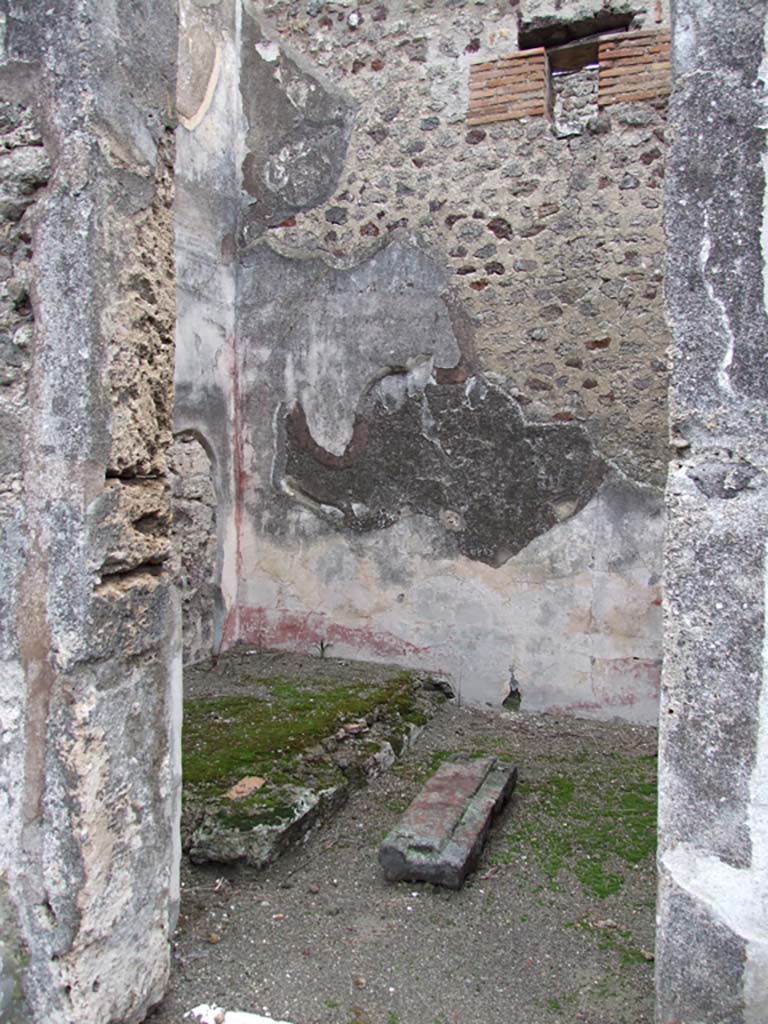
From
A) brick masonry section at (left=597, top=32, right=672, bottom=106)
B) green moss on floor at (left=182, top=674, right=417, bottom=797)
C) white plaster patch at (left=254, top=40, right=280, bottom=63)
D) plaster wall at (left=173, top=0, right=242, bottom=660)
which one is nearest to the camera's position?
green moss on floor at (left=182, top=674, right=417, bottom=797)

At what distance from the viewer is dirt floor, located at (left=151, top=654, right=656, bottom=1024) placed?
2.59 meters

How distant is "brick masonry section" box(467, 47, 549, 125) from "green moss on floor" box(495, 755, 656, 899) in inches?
142

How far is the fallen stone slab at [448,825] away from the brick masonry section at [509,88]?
11.8 feet

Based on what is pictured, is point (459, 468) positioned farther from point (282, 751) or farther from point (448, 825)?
point (448, 825)

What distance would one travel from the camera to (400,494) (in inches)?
220

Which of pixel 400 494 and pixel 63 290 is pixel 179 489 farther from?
pixel 63 290

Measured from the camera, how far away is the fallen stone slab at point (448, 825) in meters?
3.31

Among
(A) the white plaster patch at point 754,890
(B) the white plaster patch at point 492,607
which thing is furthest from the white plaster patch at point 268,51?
(A) the white plaster patch at point 754,890

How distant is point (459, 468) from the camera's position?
5.41m

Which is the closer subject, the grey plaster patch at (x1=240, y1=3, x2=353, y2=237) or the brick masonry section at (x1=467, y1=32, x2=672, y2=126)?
the brick masonry section at (x1=467, y1=32, x2=672, y2=126)

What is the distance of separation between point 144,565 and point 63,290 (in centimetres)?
71

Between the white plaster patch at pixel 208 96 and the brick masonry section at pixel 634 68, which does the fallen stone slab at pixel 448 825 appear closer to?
the brick masonry section at pixel 634 68

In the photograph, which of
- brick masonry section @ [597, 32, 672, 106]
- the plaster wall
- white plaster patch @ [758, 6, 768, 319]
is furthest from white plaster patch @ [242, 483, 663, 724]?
white plaster patch @ [758, 6, 768, 319]

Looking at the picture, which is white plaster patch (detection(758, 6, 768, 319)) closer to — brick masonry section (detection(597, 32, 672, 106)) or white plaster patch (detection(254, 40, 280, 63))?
brick masonry section (detection(597, 32, 672, 106))
